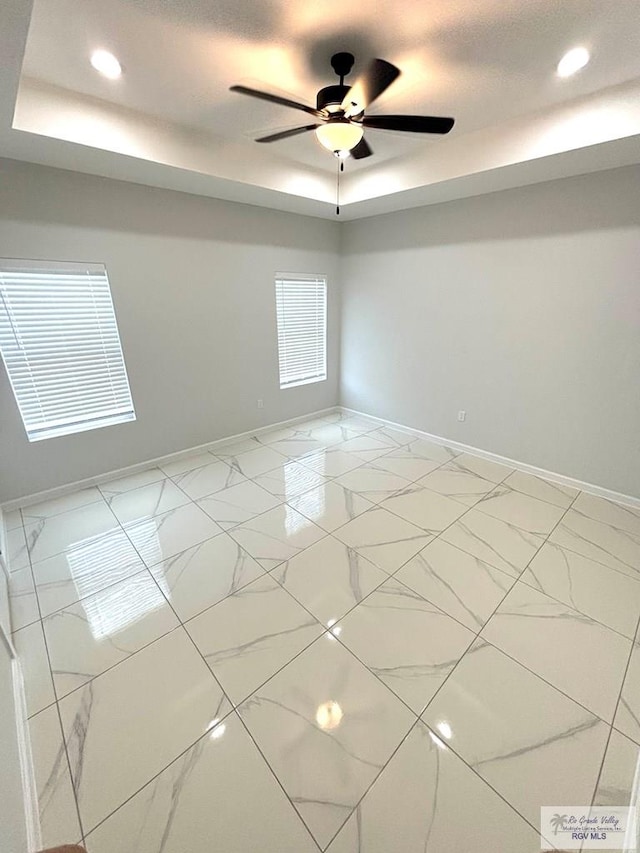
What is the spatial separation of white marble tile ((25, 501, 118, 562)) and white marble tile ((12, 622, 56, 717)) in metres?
0.66

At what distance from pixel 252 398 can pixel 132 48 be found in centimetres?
282

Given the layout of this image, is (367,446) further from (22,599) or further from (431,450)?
(22,599)

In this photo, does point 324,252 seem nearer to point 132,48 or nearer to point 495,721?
point 132,48

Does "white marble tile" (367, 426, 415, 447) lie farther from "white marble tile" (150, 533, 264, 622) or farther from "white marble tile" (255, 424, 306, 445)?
"white marble tile" (150, 533, 264, 622)

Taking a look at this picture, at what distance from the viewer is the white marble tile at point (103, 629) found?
62.9 inches

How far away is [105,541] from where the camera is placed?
2447mm

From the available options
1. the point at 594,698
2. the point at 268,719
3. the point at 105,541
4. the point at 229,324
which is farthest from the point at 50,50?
the point at 594,698

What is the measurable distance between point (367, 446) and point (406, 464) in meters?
0.55

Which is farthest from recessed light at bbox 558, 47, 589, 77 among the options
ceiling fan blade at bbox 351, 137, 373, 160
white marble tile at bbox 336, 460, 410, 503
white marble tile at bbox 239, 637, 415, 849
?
white marble tile at bbox 239, 637, 415, 849

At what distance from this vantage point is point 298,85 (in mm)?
1979

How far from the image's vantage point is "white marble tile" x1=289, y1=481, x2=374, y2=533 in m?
2.64

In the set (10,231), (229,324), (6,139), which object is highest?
(6,139)

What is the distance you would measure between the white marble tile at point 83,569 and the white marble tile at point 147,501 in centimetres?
26

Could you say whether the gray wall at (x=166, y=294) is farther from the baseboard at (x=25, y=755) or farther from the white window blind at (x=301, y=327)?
the baseboard at (x=25, y=755)
